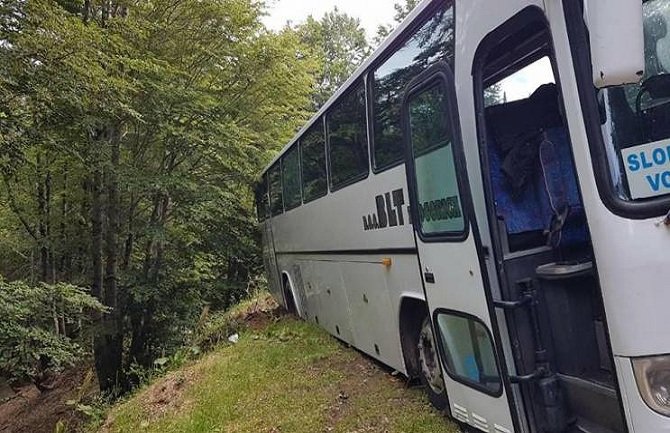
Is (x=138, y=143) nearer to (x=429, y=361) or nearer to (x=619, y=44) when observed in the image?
(x=429, y=361)

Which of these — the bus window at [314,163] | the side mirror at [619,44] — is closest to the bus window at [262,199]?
the bus window at [314,163]

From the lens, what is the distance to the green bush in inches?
300

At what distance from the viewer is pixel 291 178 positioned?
29.5ft

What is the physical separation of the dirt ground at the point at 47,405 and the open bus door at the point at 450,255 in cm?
931

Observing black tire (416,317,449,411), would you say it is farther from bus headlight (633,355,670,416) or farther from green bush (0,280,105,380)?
green bush (0,280,105,380)

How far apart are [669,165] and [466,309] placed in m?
1.52

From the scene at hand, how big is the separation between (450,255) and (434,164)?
58cm

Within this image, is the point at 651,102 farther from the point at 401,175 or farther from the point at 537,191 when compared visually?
the point at 401,175

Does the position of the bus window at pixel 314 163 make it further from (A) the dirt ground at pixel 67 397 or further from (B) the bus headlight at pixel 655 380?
(B) the bus headlight at pixel 655 380

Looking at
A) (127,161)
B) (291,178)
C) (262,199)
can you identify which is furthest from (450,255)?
(127,161)

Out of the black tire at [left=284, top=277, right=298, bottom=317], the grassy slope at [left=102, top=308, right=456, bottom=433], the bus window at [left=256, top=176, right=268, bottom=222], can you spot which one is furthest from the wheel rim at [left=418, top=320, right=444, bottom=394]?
the bus window at [left=256, top=176, right=268, bottom=222]

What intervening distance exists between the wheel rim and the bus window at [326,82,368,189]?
159 cm

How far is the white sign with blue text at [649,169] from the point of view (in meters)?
2.15

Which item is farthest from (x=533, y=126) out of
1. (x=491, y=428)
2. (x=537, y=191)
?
(x=491, y=428)
